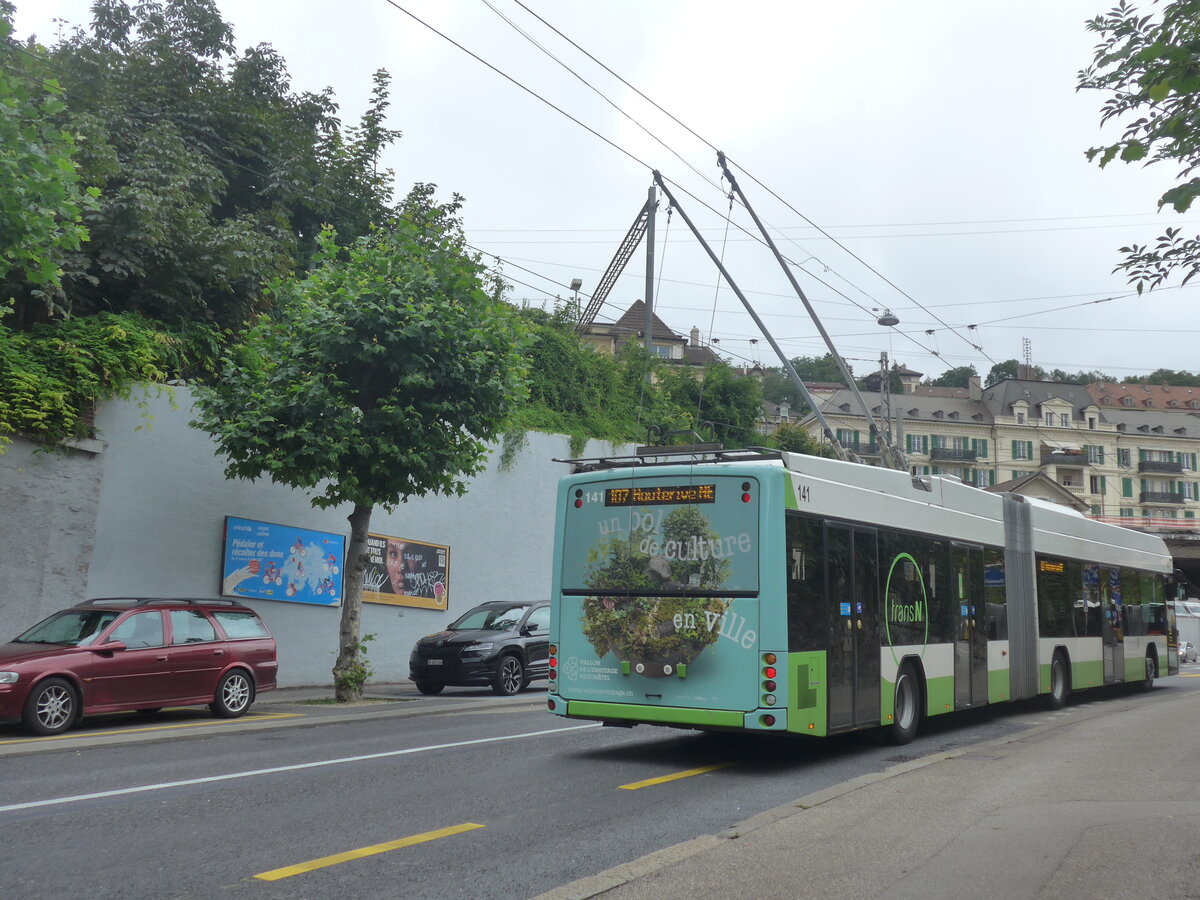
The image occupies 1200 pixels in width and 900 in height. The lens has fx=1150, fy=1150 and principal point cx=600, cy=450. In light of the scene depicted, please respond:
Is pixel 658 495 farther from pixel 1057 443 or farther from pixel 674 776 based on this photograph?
pixel 1057 443

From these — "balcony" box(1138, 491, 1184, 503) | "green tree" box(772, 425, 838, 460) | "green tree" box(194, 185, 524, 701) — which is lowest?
"green tree" box(194, 185, 524, 701)

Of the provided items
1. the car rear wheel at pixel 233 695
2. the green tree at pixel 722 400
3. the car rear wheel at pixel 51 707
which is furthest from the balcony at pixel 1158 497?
the car rear wheel at pixel 51 707

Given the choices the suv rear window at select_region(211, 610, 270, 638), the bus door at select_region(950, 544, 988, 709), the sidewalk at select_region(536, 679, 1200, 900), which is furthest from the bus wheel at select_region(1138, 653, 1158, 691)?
the suv rear window at select_region(211, 610, 270, 638)

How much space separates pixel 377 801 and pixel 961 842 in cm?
412

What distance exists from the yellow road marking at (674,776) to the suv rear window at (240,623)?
24.9 ft

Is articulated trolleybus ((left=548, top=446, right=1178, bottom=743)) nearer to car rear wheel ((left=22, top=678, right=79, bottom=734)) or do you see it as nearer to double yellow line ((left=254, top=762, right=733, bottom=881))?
double yellow line ((left=254, top=762, right=733, bottom=881))

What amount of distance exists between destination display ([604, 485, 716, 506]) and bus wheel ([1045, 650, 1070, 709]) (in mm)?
8937

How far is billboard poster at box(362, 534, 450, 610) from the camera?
2222 centimetres

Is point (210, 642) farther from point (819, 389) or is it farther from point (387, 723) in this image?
point (819, 389)

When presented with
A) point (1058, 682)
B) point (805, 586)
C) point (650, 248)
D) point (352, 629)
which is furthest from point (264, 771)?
point (650, 248)

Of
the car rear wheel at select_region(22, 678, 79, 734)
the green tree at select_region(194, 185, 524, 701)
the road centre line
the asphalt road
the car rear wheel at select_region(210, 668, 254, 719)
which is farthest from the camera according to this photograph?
the green tree at select_region(194, 185, 524, 701)

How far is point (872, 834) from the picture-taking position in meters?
7.21

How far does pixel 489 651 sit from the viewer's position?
1933cm

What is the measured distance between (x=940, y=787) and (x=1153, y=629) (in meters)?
14.9
